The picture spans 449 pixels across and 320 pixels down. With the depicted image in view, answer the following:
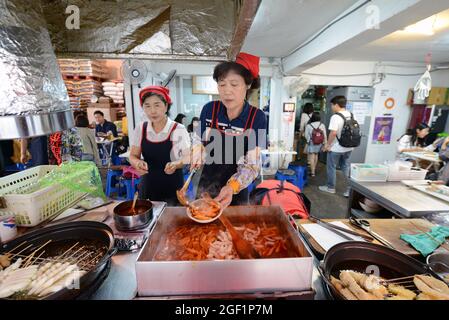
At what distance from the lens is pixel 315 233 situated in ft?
4.59

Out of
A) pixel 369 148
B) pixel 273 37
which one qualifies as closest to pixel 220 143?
pixel 273 37

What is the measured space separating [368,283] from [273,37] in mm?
4198

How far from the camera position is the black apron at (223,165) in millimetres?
2012

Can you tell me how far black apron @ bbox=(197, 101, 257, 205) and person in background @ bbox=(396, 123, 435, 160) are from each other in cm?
483

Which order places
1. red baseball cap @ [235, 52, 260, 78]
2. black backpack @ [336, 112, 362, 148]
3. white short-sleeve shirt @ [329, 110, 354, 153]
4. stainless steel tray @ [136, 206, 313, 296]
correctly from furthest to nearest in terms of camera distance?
1. white short-sleeve shirt @ [329, 110, 354, 153]
2. black backpack @ [336, 112, 362, 148]
3. red baseball cap @ [235, 52, 260, 78]
4. stainless steel tray @ [136, 206, 313, 296]

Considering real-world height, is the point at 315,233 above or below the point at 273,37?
below

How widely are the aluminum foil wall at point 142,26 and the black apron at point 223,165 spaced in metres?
0.69

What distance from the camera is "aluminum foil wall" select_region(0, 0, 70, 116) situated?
33.6 inches

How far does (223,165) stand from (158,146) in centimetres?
81

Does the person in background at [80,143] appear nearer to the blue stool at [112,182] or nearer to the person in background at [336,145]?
the blue stool at [112,182]

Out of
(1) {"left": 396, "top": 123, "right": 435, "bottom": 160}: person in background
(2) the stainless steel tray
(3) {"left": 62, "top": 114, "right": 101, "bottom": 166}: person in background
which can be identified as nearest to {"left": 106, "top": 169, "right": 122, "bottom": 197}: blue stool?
(3) {"left": 62, "top": 114, "right": 101, "bottom": 166}: person in background

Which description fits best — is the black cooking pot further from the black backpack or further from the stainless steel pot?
the black backpack

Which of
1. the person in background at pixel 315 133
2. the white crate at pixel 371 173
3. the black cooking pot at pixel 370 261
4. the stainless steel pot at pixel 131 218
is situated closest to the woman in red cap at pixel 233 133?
the stainless steel pot at pixel 131 218
